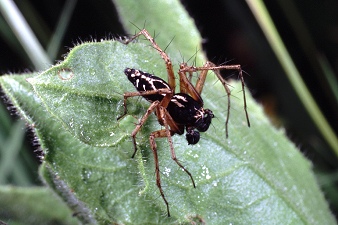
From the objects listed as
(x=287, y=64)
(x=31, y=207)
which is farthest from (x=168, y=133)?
(x=287, y=64)

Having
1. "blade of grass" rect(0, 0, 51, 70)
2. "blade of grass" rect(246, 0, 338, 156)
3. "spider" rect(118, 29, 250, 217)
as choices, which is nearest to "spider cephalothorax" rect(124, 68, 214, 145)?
"spider" rect(118, 29, 250, 217)

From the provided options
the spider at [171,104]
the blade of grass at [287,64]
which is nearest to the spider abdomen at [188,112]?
the spider at [171,104]

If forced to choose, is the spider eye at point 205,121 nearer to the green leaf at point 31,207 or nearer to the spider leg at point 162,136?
the spider leg at point 162,136

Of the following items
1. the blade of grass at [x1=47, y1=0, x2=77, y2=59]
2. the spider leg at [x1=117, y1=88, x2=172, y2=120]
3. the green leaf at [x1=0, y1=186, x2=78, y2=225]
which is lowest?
the green leaf at [x1=0, y1=186, x2=78, y2=225]

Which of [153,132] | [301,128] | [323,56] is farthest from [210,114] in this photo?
[323,56]

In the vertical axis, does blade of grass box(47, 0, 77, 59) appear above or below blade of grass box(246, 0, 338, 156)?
above

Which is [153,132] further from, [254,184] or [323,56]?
[323,56]

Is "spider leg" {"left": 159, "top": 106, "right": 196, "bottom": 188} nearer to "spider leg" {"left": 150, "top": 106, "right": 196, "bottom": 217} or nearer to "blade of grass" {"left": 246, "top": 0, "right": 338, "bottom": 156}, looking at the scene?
"spider leg" {"left": 150, "top": 106, "right": 196, "bottom": 217}
